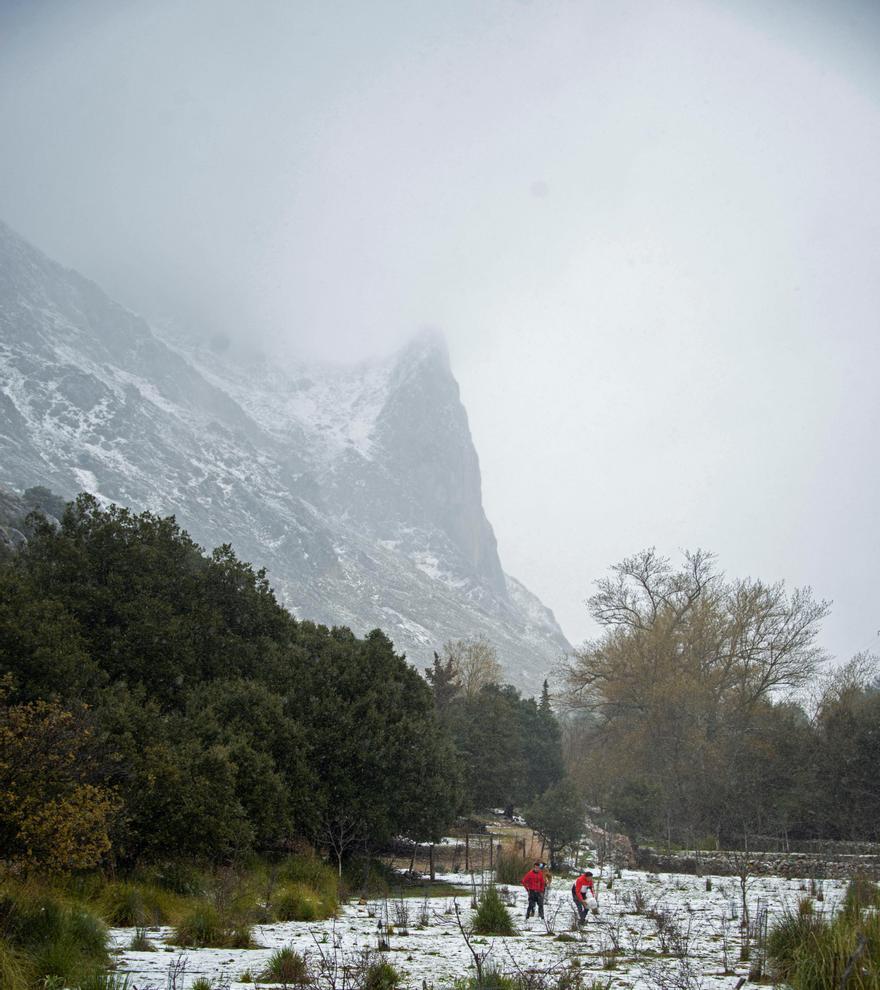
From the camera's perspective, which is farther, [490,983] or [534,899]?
[534,899]

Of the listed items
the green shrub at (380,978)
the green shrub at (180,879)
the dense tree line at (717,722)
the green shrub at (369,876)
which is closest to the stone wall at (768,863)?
the dense tree line at (717,722)

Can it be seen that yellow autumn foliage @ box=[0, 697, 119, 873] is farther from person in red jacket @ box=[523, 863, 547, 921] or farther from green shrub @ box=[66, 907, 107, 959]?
person in red jacket @ box=[523, 863, 547, 921]

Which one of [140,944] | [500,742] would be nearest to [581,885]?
[140,944]

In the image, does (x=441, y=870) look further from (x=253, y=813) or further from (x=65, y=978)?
(x=65, y=978)

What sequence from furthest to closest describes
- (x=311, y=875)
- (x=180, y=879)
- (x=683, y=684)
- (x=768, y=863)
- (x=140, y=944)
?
(x=683, y=684), (x=768, y=863), (x=311, y=875), (x=180, y=879), (x=140, y=944)

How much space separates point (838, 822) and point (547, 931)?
23.4 meters

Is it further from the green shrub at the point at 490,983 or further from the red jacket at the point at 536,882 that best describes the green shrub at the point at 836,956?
the red jacket at the point at 536,882

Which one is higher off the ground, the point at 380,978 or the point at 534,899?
the point at 380,978

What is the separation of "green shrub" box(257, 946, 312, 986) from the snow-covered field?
0.91 ft

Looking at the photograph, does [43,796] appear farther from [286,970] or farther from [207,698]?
[207,698]

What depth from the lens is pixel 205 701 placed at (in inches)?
907

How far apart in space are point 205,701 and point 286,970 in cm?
1542

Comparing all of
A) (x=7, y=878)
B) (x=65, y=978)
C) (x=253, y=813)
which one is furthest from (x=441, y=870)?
(x=65, y=978)

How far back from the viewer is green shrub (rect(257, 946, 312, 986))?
332 inches
